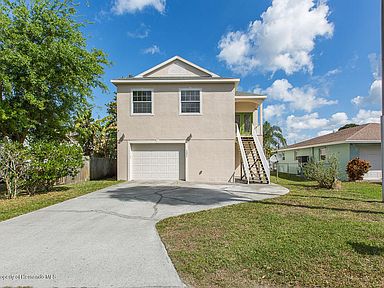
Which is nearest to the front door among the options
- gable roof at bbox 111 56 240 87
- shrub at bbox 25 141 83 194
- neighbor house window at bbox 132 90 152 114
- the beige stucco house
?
the beige stucco house

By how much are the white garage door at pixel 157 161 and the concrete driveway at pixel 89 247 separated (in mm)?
6651

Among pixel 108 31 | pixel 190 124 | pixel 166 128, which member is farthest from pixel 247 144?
pixel 108 31

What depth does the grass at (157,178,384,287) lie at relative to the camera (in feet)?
10.1

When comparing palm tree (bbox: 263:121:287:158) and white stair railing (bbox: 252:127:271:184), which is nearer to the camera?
white stair railing (bbox: 252:127:271:184)

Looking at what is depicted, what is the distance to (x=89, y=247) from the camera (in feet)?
13.6

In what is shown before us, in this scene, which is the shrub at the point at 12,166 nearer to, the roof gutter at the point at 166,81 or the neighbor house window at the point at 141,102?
the neighbor house window at the point at 141,102

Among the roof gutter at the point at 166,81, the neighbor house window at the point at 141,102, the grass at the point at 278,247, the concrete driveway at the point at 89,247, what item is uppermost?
the roof gutter at the point at 166,81

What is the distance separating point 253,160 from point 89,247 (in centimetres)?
1240

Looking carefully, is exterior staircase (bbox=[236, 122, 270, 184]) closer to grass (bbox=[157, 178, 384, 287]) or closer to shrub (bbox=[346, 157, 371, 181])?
shrub (bbox=[346, 157, 371, 181])

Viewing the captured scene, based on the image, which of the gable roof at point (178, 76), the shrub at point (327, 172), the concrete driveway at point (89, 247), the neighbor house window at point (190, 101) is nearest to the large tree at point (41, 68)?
the gable roof at point (178, 76)

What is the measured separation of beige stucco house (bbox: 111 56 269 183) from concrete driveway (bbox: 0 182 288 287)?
6550mm

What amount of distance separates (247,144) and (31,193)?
12121 millimetres

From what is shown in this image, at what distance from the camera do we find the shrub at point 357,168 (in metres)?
15.4

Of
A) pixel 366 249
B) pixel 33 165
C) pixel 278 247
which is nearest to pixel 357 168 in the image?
pixel 366 249
